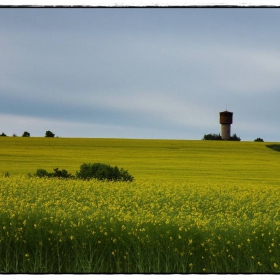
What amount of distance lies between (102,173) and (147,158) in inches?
80.8

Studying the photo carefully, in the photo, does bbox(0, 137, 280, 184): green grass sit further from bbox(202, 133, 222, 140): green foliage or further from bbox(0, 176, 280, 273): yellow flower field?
bbox(0, 176, 280, 273): yellow flower field

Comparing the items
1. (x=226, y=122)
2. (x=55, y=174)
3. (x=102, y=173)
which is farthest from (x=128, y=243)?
(x=102, y=173)

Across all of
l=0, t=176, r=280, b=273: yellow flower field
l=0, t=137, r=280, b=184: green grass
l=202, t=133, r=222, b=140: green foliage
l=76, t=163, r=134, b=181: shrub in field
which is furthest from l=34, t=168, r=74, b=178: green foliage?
l=202, t=133, r=222, b=140: green foliage

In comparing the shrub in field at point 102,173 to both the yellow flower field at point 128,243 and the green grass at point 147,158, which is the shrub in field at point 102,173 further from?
the yellow flower field at point 128,243

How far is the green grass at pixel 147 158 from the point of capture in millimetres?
10366

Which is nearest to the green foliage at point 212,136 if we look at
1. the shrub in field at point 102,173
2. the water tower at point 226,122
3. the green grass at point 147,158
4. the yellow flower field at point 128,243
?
the water tower at point 226,122

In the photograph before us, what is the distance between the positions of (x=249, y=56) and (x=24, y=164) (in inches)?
230

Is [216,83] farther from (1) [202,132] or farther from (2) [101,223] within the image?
(2) [101,223]

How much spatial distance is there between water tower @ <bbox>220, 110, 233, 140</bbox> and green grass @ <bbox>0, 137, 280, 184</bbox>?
2.15 m

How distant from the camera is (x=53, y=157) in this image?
11336 mm

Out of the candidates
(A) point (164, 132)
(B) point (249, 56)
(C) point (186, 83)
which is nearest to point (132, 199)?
(A) point (164, 132)

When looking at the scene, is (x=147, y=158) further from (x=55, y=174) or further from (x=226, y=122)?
(x=226, y=122)

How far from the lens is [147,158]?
1320 cm

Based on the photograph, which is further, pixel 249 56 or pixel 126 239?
pixel 249 56
